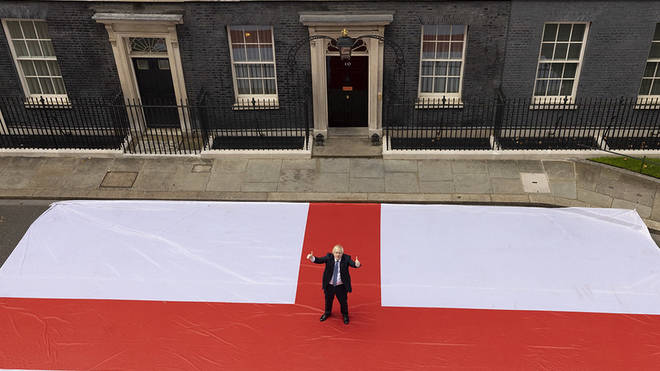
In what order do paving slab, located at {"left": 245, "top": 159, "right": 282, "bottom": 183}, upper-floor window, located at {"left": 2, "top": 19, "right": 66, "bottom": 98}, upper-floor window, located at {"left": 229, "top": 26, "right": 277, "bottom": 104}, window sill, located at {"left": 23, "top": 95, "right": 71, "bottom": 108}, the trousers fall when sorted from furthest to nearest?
window sill, located at {"left": 23, "top": 95, "right": 71, "bottom": 108}
upper-floor window, located at {"left": 2, "top": 19, "right": 66, "bottom": 98}
upper-floor window, located at {"left": 229, "top": 26, "right": 277, "bottom": 104}
paving slab, located at {"left": 245, "top": 159, "right": 282, "bottom": 183}
the trousers

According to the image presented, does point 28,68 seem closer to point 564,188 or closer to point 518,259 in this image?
point 518,259

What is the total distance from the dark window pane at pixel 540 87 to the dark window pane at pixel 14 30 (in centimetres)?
1329

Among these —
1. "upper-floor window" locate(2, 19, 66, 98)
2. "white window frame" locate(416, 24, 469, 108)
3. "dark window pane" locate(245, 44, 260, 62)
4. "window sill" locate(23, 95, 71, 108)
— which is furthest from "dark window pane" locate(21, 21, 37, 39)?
"white window frame" locate(416, 24, 469, 108)

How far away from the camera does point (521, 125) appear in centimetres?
1458

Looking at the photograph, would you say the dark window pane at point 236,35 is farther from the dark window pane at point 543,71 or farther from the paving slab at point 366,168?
the dark window pane at point 543,71

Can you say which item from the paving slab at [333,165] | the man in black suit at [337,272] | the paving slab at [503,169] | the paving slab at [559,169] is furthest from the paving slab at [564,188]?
the man in black suit at [337,272]

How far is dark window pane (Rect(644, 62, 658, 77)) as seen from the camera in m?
14.1

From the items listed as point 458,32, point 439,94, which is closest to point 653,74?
point 458,32

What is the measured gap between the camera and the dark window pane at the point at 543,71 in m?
14.0

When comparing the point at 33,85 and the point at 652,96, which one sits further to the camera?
the point at 33,85

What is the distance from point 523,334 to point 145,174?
9.40 m

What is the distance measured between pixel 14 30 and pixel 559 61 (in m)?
13.8

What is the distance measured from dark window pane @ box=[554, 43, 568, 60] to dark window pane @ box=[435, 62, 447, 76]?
2757mm

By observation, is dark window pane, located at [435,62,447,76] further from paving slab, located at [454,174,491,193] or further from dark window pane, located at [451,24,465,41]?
paving slab, located at [454,174,491,193]
